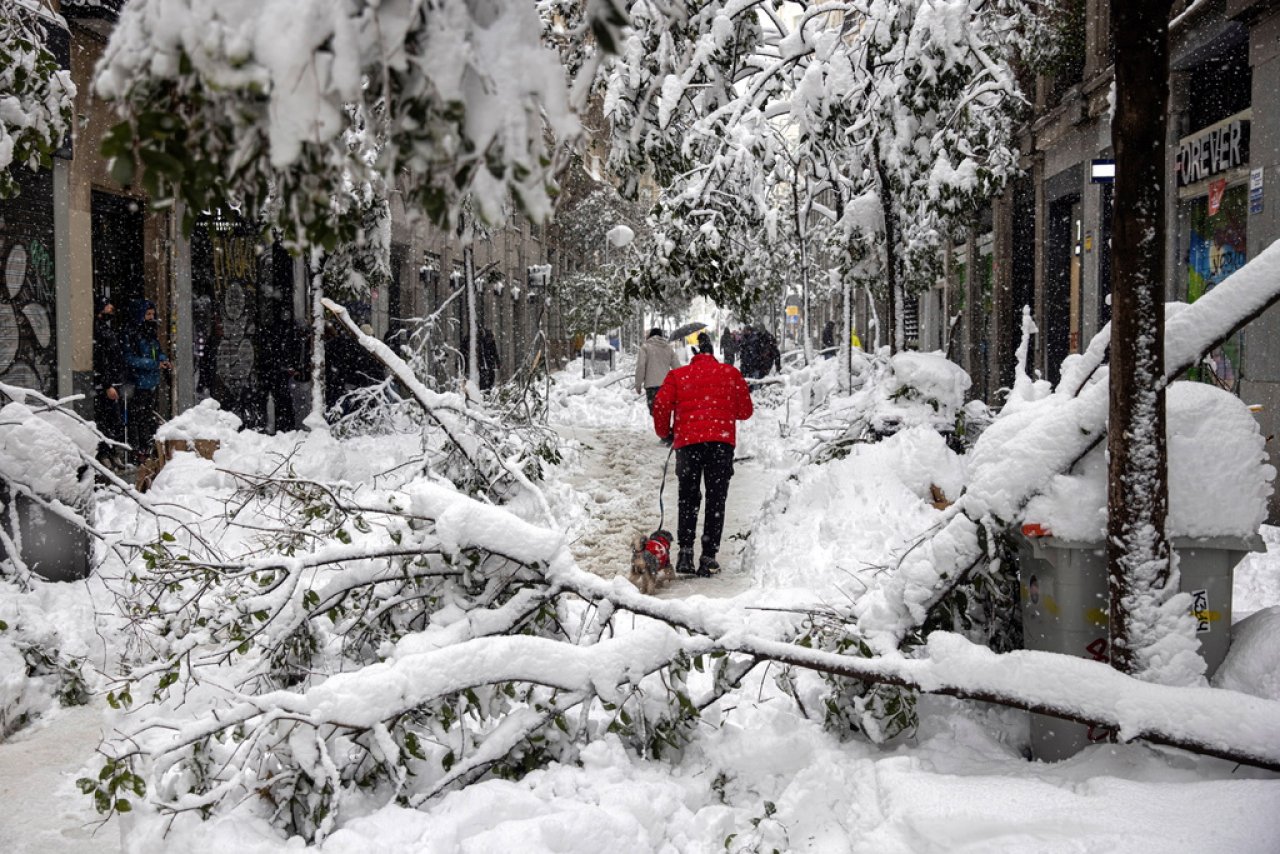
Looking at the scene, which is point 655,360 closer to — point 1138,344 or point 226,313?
point 226,313

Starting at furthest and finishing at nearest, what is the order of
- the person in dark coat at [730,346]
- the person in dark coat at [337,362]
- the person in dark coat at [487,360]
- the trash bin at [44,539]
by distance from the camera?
the person in dark coat at [730,346]
the person in dark coat at [487,360]
the person in dark coat at [337,362]
the trash bin at [44,539]

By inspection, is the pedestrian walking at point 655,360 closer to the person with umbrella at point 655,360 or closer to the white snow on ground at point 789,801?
the person with umbrella at point 655,360

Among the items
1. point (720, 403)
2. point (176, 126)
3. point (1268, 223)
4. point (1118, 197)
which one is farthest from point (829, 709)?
point (1268, 223)

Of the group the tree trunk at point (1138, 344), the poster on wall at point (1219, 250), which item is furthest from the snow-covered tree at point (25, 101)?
the poster on wall at point (1219, 250)

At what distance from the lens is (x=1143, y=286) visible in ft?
11.0

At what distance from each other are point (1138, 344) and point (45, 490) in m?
5.58

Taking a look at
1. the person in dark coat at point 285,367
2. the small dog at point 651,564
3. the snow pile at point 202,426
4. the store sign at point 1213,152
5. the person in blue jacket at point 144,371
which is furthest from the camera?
the person in dark coat at point 285,367

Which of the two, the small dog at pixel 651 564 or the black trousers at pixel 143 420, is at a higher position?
the black trousers at pixel 143 420

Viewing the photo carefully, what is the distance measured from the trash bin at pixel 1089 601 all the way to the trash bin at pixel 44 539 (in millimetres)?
5326

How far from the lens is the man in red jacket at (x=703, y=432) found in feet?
28.2

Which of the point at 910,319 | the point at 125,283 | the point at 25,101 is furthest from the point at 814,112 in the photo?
the point at 125,283

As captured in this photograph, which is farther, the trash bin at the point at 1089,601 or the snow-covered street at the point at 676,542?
the trash bin at the point at 1089,601

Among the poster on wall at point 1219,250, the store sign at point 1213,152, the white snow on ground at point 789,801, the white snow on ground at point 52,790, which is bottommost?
the white snow on ground at point 52,790

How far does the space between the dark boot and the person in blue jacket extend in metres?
7.27
